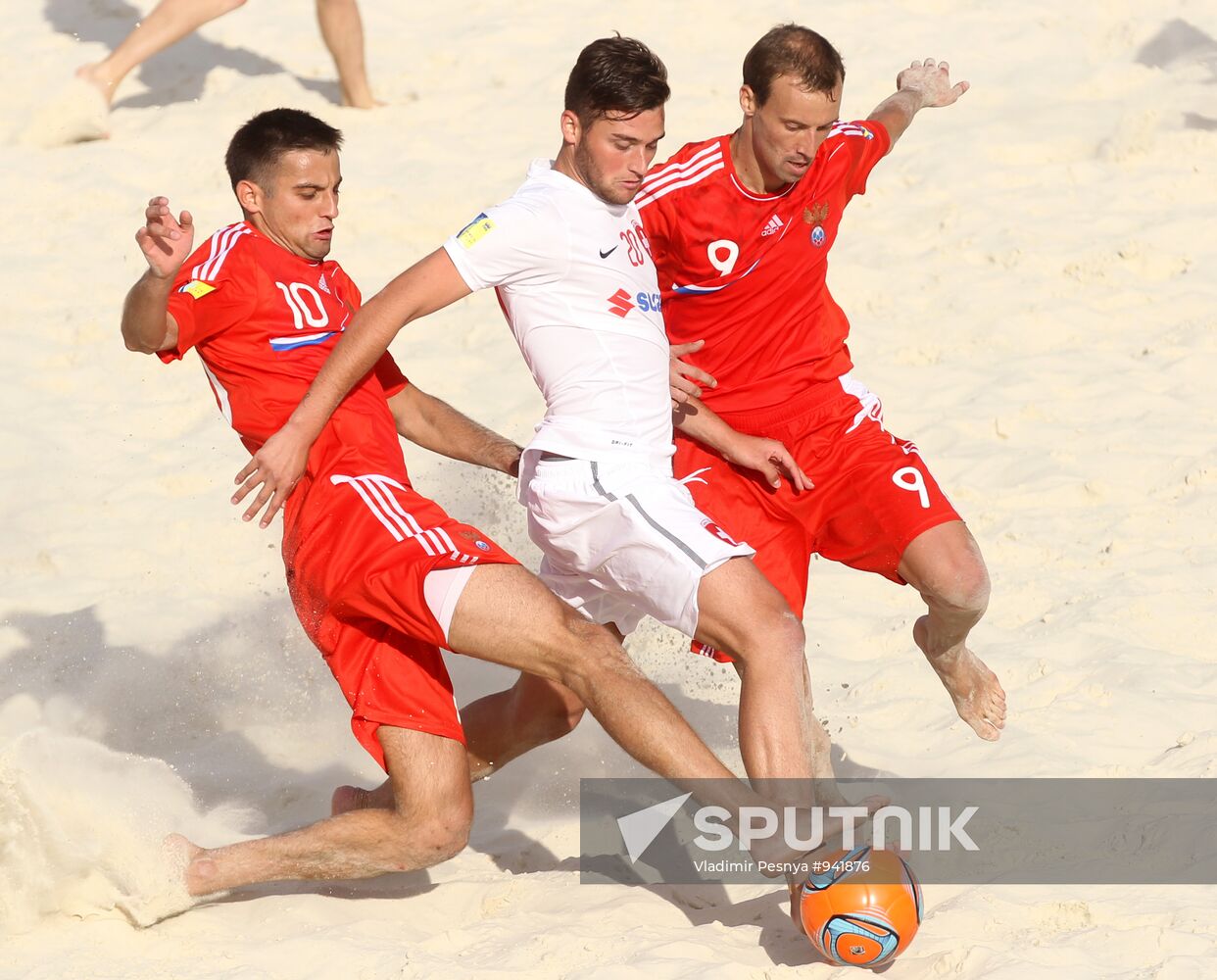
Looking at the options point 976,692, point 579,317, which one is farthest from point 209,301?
point 976,692

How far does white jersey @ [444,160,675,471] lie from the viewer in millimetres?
3908

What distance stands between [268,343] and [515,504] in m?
2.11

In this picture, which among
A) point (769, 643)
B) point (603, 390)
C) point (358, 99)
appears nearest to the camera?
point (769, 643)

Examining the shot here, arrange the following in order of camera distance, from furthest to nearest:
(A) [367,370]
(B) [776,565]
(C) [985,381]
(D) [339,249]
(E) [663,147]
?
(E) [663,147], (D) [339,249], (C) [985,381], (B) [776,565], (A) [367,370]

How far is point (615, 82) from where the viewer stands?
12.6 feet

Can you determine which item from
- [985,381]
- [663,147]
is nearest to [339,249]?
[663,147]

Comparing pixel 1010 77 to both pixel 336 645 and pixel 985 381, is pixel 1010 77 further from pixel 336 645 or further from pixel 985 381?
pixel 336 645

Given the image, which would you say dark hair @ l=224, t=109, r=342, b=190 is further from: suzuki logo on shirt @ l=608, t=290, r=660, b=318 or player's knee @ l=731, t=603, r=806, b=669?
→ player's knee @ l=731, t=603, r=806, b=669

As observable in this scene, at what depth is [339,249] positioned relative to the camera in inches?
309

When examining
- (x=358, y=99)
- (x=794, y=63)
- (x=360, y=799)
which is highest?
(x=358, y=99)

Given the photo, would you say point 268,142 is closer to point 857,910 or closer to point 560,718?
point 560,718

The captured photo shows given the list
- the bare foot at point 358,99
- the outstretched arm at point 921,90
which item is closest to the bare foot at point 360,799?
the outstretched arm at point 921,90

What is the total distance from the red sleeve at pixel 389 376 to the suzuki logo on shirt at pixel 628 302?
0.77 meters

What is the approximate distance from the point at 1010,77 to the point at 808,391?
529 centimetres
